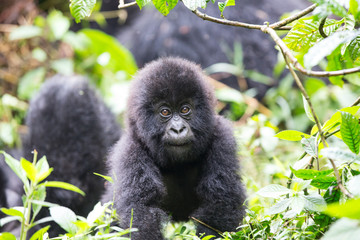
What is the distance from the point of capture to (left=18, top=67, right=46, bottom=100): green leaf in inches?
197

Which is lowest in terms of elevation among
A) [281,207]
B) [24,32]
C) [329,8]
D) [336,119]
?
[281,207]

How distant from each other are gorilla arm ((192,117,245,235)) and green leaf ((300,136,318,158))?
0.79 meters

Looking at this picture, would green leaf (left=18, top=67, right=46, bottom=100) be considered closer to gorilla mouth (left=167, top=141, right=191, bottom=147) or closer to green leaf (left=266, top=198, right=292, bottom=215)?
gorilla mouth (left=167, top=141, right=191, bottom=147)

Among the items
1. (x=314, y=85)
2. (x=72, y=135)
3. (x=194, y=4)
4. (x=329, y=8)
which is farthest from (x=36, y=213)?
(x=314, y=85)

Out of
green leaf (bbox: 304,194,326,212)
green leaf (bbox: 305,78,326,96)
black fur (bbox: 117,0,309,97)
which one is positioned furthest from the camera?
black fur (bbox: 117,0,309,97)

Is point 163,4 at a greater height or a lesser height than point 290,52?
greater

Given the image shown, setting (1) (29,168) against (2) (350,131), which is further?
(1) (29,168)

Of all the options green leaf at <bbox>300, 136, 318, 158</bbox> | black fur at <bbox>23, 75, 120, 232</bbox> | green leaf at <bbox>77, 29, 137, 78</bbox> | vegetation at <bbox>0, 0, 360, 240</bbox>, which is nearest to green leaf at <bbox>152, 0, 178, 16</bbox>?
vegetation at <bbox>0, 0, 360, 240</bbox>

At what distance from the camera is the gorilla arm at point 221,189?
2.41m

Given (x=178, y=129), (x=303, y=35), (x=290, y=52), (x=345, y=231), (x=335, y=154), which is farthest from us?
(x=178, y=129)

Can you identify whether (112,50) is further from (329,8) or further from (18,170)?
(329,8)

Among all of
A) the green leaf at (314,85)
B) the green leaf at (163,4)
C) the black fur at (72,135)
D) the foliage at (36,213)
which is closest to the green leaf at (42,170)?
the foliage at (36,213)

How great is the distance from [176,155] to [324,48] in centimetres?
136

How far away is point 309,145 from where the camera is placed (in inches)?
70.5
